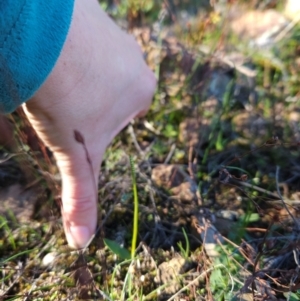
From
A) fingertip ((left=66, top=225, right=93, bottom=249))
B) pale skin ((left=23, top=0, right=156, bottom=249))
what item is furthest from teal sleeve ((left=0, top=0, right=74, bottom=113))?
fingertip ((left=66, top=225, right=93, bottom=249))

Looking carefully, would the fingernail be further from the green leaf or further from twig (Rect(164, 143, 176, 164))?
→ twig (Rect(164, 143, 176, 164))

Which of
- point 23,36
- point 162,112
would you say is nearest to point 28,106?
point 23,36

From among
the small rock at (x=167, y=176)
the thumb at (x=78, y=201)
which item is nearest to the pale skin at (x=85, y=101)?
the thumb at (x=78, y=201)

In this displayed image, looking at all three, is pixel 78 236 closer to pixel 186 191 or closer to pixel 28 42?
pixel 186 191

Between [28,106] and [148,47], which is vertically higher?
[28,106]

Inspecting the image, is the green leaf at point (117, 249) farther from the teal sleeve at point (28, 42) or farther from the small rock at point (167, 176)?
the teal sleeve at point (28, 42)

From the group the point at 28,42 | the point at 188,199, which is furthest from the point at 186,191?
the point at 28,42

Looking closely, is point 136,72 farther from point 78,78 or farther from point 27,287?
point 27,287
